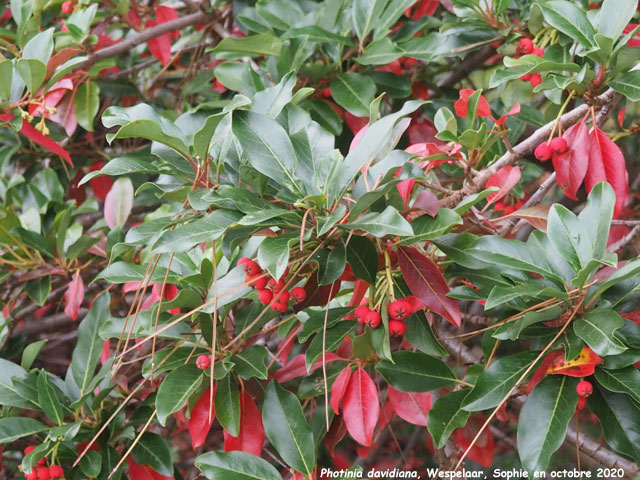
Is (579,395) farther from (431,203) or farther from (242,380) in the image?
(242,380)

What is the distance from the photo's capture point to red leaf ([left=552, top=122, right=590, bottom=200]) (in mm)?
1134

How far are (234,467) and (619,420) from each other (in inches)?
22.0

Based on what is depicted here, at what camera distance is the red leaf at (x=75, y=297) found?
4.87 feet

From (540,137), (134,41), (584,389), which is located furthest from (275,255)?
(134,41)

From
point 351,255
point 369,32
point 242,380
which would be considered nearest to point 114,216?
point 242,380

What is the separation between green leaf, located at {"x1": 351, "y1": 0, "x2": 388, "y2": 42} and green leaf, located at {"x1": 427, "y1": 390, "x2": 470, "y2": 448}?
2.65ft

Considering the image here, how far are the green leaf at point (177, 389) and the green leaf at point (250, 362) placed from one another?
0.07m

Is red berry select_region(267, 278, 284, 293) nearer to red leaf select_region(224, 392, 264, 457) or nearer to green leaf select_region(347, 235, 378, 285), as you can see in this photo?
green leaf select_region(347, 235, 378, 285)

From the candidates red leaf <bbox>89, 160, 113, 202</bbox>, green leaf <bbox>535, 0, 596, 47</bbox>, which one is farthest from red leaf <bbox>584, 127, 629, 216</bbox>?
red leaf <bbox>89, 160, 113, 202</bbox>

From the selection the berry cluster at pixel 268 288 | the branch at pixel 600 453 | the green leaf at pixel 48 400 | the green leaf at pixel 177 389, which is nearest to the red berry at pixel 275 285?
the berry cluster at pixel 268 288

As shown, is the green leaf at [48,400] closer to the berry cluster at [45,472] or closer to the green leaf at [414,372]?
the berry cluster at [45,472]

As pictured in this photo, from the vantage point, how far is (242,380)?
1.23 m

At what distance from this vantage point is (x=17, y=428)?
127 centimetres

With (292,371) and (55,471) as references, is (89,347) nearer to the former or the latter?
(55,471)
